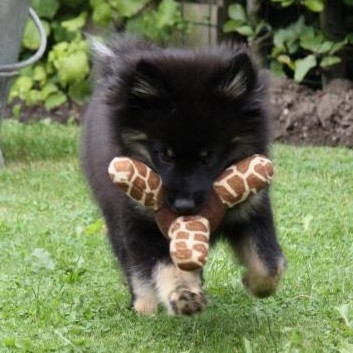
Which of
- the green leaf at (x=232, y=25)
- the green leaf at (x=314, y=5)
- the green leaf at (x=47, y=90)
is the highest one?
the green leaf at (x=314, y=5)

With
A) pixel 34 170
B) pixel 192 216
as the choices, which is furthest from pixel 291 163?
pixel 192 216

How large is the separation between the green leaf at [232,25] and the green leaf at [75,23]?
146cm

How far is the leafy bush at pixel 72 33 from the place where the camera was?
1038cm

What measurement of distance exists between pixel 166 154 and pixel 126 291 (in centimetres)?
137

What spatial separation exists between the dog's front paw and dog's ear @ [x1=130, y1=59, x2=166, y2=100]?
734 mm

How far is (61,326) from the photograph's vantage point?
4.64 metres

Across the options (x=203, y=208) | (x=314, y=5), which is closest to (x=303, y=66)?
(x=314, y=5)

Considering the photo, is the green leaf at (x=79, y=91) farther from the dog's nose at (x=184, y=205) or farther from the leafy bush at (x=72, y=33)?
the dog's nose at (x=184, y=205)

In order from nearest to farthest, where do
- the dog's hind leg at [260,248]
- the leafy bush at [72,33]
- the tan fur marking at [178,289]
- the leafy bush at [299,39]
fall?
1. the tan fur marking at [178,289]
2. the dog's hind leg at [260,248]
3. the leafy bush at [299,39]
4. the leafy bush at [72,33]

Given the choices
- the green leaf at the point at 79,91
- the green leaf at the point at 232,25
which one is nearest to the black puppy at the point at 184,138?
the green leaf at the point at 232,25

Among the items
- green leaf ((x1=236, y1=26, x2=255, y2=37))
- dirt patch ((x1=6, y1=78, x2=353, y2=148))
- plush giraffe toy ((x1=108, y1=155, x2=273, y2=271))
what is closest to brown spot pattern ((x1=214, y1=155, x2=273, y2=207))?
plush giraffe toy ((x1=108, y1=155, x2=273, y2=271))

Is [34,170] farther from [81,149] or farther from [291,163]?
[81,149]

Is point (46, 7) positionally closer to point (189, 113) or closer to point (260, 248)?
point (260, 248)

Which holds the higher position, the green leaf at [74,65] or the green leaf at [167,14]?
the green leaf at [167,14]
